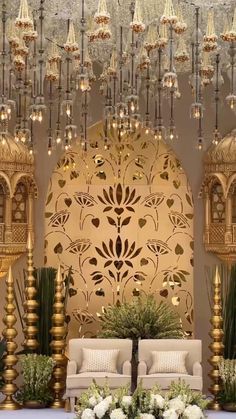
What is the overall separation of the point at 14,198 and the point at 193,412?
15.2 ft

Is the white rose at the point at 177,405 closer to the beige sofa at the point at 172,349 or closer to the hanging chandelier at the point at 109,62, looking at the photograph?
the beige sofa at the point at 172,349

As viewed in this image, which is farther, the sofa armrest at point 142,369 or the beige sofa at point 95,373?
the sofa armrest at point 142,369

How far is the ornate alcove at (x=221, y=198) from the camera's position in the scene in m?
9.95

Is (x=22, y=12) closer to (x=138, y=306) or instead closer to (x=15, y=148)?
(x=15, y=148)

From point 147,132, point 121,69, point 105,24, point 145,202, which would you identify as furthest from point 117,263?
point 105,24

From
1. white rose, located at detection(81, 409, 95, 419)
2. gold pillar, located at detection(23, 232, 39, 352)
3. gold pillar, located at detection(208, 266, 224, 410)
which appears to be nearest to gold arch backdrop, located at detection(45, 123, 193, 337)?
gold pillar, located at detection(23, 232, 39, 352)

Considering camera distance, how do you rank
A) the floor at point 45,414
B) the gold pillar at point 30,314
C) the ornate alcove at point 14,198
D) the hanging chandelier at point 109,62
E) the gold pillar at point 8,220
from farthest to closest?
the gold pillar at point 8,220, the ornate alcove at point 14,198, the gold pillar at point 30,314, the floor at point 45,414, the hanging chandelier at point 109,62

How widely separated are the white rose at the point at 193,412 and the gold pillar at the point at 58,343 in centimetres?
298

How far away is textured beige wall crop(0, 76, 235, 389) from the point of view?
411 inches

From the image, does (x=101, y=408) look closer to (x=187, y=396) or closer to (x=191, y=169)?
(x=187, y=396)

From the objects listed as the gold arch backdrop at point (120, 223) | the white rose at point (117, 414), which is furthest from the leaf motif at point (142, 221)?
the white rose at point (117, 414)

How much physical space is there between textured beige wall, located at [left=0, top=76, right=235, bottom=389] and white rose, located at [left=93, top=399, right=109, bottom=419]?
4135 millimetres

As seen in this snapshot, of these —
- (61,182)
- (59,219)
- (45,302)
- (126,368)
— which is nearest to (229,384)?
(126,368)

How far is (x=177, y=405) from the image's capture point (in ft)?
20.9
